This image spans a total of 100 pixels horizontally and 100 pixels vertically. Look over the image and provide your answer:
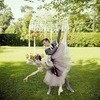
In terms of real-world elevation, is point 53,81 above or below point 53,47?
below

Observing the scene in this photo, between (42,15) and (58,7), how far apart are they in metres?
3.57

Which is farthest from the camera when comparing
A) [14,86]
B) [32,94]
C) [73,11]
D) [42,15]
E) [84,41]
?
[84,41]

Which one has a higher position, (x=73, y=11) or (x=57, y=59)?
(x=73, y=11)

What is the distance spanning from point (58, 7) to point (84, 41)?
57.8 feet

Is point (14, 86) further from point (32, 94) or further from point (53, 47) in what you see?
Result: point (53, 47)

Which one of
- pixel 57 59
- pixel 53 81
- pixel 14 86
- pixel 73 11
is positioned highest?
pixel 73 11

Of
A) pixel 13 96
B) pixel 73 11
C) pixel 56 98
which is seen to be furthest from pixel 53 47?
pixel 73 11

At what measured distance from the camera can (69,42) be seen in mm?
23906

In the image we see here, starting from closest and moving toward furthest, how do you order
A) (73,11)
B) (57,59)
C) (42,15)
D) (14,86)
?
(57,59)
(14,86)
(73,11)
(42,15)

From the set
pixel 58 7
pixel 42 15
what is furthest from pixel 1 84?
pixel 42 15

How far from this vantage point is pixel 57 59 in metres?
3.67

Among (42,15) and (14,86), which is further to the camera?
(42,15)

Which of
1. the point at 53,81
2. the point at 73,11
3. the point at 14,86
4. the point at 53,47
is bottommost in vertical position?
the point at 14,86

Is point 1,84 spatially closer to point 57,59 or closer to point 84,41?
point 57,59
